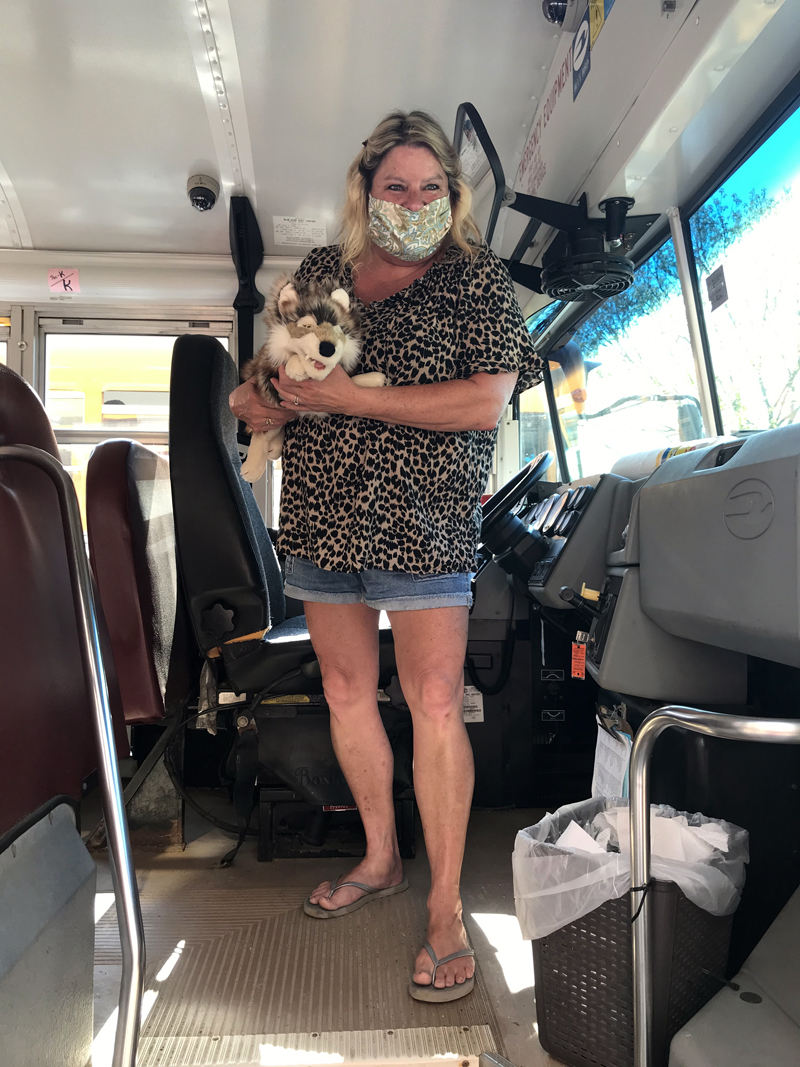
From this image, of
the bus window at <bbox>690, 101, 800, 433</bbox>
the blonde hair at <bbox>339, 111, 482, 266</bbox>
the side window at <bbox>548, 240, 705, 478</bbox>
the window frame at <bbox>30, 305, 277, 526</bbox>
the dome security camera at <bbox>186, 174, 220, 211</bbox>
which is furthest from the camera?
the window frame at <bbox>30, 305, 277, 526</bbox>

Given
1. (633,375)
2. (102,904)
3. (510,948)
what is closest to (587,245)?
(633,375)

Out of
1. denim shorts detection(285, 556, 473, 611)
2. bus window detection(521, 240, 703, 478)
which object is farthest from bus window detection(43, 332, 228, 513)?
denim shorts detection(285, 556, 473, 611)

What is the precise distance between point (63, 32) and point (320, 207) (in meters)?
1.12

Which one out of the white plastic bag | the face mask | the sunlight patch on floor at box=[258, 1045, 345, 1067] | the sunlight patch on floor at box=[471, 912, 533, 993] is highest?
the face mask

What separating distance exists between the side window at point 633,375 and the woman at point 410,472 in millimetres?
959

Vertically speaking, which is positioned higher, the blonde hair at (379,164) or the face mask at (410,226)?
the blonde hair at (379,164)

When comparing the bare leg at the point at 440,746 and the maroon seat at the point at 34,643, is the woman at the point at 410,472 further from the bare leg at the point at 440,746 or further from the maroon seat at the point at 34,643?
the maroon seat at the point at 34,643

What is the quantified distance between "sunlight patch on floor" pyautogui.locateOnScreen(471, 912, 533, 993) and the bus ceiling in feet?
5.69

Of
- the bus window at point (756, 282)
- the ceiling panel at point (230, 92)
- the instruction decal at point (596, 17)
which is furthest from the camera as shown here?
the ceiling panel at point (230, 92)

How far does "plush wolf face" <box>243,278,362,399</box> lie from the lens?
1.37 m

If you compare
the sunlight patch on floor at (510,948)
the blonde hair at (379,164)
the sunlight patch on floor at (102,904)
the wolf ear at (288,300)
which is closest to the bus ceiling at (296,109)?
Answer: the blonde hair at (379,164)

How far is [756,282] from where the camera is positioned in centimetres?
180

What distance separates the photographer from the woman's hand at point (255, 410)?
1.55 m

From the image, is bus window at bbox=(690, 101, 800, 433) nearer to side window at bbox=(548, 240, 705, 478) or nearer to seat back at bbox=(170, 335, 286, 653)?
side window at bbox=(548, 240, 705, 478)
